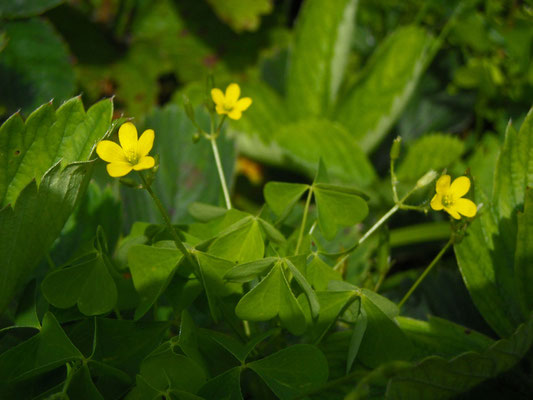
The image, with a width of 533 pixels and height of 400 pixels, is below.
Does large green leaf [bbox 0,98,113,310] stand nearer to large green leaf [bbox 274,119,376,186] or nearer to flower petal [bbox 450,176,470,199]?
flower petal [bbox 450,176,470,199]

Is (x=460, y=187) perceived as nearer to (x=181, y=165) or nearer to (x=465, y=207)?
(x=465, y=207)

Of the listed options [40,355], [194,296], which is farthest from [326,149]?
[40,355]

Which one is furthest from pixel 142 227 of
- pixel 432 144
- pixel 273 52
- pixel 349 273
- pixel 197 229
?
pixel 273 52

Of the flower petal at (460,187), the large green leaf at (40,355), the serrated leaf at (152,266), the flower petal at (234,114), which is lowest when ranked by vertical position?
the large green leaf at (40,355)

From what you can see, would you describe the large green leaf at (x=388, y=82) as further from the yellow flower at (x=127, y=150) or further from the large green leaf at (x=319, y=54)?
the yellow flower at (x=127, y=150)

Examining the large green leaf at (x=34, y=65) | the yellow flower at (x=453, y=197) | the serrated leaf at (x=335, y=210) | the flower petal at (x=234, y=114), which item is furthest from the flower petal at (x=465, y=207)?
the large green leaf at (x=34, y=65)

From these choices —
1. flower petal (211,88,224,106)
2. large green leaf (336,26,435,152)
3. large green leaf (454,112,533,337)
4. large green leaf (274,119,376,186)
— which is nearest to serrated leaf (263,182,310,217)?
flower petal (211,88,224,106)
